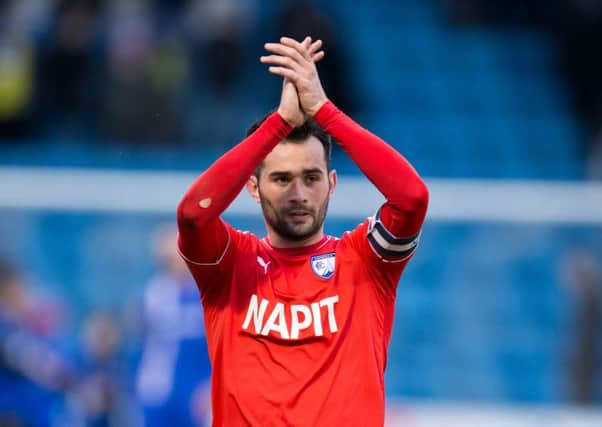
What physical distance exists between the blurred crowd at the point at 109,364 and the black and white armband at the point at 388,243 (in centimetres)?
382

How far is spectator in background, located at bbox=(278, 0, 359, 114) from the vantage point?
1095 cm

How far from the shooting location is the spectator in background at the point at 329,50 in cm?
1095

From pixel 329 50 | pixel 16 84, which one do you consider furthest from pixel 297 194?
pixel 16 84

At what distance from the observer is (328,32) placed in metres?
11.2

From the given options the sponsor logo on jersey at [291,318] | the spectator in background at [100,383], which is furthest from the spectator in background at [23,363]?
the sponsor logo on jersey at [291,318]

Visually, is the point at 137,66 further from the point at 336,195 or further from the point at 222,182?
the point at 222,182

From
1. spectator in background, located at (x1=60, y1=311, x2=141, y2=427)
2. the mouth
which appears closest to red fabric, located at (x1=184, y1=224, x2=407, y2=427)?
the mouth

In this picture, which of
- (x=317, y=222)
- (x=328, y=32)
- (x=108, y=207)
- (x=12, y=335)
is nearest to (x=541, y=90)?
(x=328, y=32)

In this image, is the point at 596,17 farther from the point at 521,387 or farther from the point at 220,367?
the point at 220,367

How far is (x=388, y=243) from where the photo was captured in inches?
163

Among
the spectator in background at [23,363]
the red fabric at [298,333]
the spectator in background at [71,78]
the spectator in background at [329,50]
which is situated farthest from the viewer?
the spectator in background at [71,78]

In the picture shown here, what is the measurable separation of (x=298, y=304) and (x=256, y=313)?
15cm

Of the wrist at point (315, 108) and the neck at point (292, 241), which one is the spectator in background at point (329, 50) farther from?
the wrist at point (315, 108)

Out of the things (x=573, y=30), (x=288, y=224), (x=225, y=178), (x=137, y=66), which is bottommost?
(x=288, y=224)
